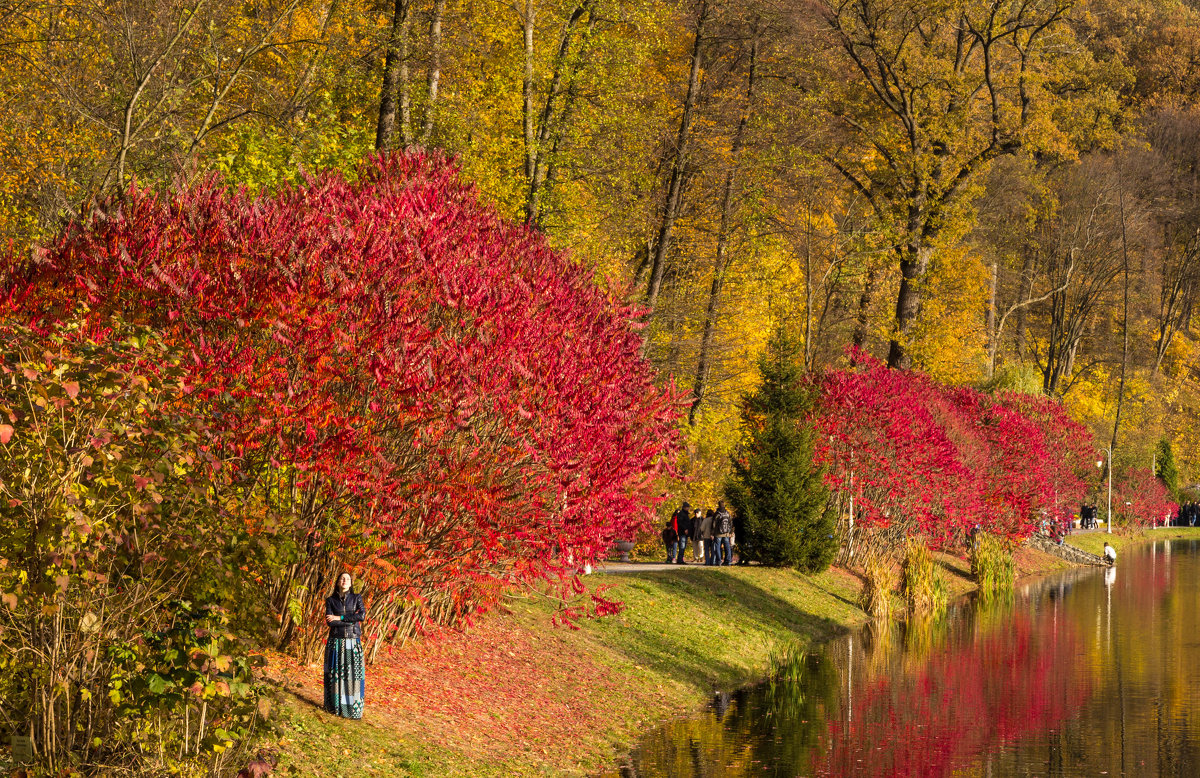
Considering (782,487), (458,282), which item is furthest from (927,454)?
(458,282)

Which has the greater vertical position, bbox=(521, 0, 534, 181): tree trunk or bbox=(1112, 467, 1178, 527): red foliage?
bbox=(521, 0, 534, 181): tree trunk

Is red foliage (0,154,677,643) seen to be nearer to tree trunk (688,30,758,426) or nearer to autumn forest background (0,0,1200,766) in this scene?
autumn forest background (0,0,1200,766)

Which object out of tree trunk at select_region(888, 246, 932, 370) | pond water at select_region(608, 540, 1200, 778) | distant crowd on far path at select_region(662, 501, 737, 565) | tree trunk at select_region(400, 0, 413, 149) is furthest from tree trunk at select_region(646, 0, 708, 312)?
tree trunk at select_region(888, 246, 932, 370)

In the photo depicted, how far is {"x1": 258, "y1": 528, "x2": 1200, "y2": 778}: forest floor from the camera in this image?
1317 centimetres

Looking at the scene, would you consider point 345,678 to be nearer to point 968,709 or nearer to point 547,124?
point 968,709

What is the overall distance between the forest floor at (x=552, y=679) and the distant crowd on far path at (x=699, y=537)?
2.06m

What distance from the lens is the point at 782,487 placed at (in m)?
31.0

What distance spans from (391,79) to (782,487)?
40.6 feet

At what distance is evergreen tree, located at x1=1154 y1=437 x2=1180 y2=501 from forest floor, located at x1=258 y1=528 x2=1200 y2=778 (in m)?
55.3

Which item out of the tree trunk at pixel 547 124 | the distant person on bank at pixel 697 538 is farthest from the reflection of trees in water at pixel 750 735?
the tree trunk at pixel 547 124

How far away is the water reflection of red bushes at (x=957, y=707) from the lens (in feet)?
54.4

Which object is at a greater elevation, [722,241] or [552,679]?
[722,241]

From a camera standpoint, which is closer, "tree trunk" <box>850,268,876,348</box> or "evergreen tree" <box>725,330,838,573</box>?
"evergreen tree" <box>725,330,838,573</box>

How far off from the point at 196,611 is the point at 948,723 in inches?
487
